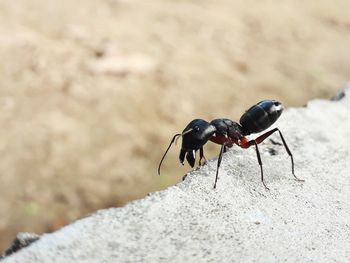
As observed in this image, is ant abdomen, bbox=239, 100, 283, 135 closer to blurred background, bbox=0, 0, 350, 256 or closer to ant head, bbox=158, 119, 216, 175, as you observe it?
ant head, bbox=158, 119, 216, 175

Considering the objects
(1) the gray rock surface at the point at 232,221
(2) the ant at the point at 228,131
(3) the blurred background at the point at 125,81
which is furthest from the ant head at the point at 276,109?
(3) the blurred background at the point at 125,81

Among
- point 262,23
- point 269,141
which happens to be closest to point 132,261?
point 269,141

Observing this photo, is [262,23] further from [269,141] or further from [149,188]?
[269,141]

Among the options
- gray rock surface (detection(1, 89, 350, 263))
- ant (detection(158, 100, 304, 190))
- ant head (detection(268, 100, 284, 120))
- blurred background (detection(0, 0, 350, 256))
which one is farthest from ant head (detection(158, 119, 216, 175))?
blurred background (detection(0, 0, 350, 256))

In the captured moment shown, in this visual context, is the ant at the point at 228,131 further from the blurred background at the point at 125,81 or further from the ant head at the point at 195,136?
the blurred background at the point at 125,81

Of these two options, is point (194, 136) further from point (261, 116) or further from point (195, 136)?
point (261, 116)

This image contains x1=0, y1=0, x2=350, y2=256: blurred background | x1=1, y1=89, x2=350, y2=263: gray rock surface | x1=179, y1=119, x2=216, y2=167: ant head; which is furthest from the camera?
x1=0, y1=0, x2=350, y2=256: blurred background
